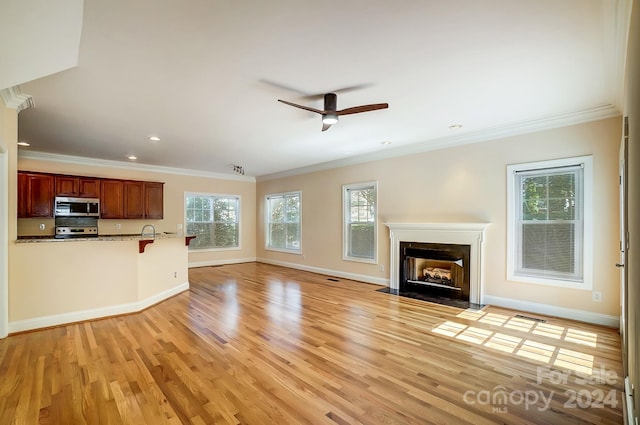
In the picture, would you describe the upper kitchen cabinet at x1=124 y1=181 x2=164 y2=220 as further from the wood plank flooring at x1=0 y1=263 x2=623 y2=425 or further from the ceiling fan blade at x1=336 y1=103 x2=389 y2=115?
the ceiling fan blade at x1=336 y1=103 x2=389 y2=115

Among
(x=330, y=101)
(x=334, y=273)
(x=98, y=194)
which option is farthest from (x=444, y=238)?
(x=98, y=194)

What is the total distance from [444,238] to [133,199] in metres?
A: 6.74

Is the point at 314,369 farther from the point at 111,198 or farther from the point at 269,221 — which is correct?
the point at 269,221

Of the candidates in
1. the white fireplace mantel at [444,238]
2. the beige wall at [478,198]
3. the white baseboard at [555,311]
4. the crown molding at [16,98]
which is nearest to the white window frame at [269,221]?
the beige wall at [478,198]

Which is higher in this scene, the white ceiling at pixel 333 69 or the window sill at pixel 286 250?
the white ceiling at pixel 333 69

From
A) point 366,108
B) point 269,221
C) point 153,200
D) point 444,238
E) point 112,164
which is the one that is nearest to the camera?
point 366,108

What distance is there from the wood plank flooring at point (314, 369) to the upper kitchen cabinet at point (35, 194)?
3393mm


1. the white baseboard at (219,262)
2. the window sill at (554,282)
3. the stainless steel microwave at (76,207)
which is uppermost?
the stainless steel microwave at (76,207)

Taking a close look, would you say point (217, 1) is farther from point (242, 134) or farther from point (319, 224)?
point (319, 224)

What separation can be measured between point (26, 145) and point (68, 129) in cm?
188

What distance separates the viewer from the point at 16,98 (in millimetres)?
3203

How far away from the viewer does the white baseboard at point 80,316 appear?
3525 millimetres

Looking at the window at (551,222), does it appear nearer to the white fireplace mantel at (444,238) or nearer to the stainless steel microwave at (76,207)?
the white fireplace mantel at (444,238)

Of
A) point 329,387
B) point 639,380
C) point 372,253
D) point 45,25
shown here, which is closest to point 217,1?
point 45,25
